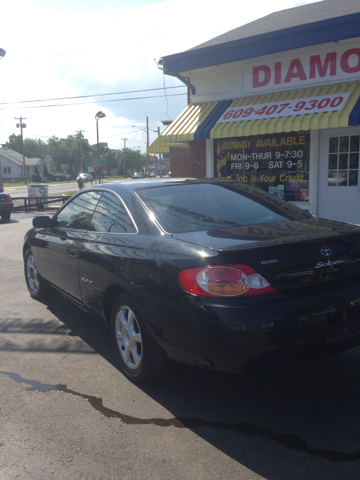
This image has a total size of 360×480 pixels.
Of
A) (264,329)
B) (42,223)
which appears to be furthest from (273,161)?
(264,329)

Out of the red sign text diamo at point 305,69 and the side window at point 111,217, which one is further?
the red sign text diamo at point 305,69

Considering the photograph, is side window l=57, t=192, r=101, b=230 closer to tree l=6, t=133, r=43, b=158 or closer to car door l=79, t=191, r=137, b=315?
car door l=79, t=191, r=137, b=315

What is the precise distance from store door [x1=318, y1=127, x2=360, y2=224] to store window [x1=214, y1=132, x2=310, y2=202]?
0.37 metres

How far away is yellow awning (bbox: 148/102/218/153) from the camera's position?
420 inches

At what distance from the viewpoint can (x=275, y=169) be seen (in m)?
10.4

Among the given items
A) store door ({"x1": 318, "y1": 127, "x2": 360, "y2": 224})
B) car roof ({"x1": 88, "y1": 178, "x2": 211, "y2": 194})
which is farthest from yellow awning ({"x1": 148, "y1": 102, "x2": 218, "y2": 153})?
car roof ({"x1": 88, "y1": 178, "x2": 211, "y2": 194})

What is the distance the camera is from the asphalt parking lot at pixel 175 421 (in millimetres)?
2533

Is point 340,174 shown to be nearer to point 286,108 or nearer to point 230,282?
point 286,108

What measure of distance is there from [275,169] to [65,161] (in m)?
113

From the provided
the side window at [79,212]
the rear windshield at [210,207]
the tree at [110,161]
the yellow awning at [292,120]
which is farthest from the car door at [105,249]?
the tree at [110,161]

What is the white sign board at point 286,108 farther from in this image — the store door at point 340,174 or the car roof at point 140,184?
the car roof at point 140,184

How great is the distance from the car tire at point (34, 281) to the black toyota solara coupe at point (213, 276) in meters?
1.69

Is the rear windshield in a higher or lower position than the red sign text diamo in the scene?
lower

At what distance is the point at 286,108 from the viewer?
9.34 metres
